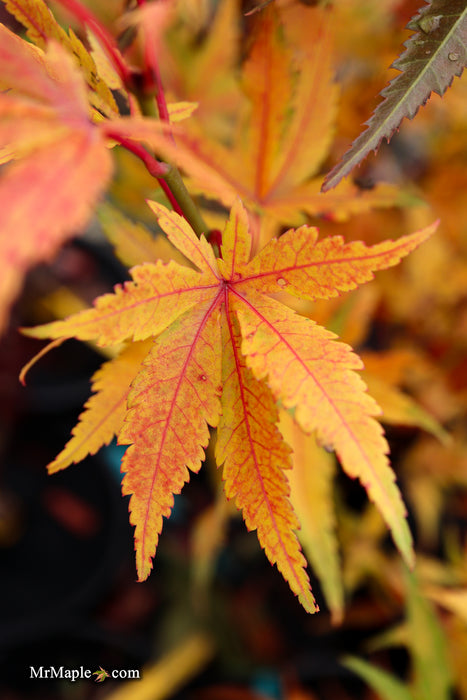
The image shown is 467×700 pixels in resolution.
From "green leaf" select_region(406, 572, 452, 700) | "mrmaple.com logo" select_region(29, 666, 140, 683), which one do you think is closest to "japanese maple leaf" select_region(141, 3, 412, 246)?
"green leaf" select_region(406, 572, 452, 700)

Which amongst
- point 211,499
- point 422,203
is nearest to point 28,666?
point 211,499

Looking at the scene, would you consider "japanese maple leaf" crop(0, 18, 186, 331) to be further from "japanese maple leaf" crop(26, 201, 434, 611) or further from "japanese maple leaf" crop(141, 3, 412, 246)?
"japanese maple leaf" crop(141, 3, 412, 246)

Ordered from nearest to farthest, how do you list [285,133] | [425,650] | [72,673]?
[285,133] → [425,650] → [72,673]

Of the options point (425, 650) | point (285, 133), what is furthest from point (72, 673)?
point (285, 133)

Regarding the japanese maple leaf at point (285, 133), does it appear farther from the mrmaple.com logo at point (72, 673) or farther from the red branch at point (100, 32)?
the mrmaple.com logo at point (72, 673)

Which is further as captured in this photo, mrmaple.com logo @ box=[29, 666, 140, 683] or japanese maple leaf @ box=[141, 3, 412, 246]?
mrmaple.com logo @ box=[29, 666, 140, 683]

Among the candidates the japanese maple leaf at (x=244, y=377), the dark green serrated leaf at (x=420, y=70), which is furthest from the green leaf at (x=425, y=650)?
the dark green serrated leaf at (x=420, y=70)

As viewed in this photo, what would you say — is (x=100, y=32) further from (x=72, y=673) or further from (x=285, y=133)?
(x=72, y=673)
